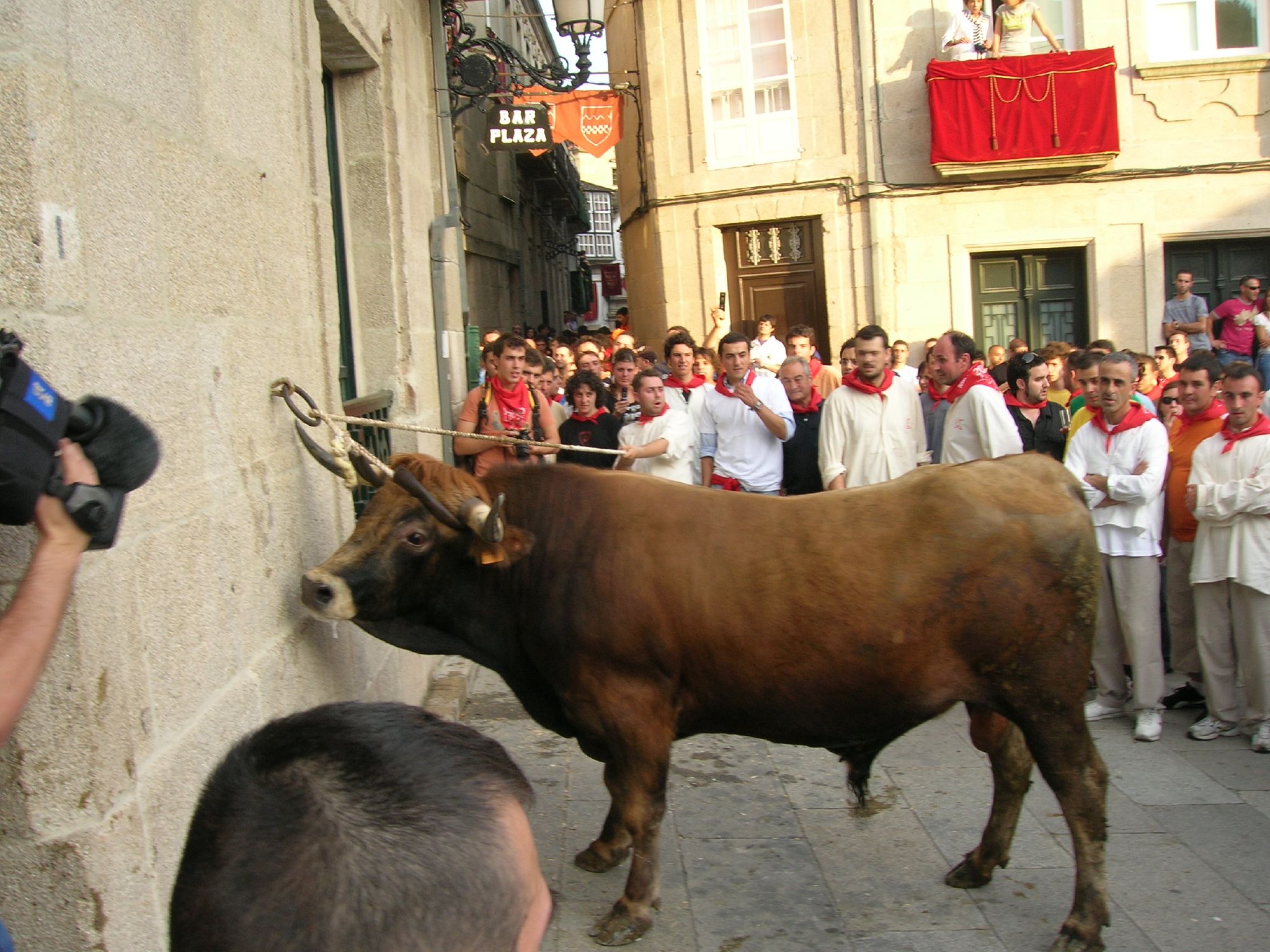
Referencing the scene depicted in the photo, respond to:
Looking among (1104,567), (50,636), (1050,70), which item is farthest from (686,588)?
(1050,70)

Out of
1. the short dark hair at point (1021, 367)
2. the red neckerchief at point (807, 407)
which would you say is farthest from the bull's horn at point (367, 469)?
the short dark hair at point (1021, 367)

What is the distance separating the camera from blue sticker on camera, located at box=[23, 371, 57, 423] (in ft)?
5.57

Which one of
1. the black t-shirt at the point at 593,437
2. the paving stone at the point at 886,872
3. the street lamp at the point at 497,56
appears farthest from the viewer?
the street lamp at the point at 497,56

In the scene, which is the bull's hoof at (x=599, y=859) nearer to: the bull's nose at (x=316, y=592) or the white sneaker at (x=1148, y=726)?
the bull's nose at (x=316, y=592)

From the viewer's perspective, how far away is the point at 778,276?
16312 millimetres

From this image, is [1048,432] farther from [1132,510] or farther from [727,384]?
→ [727,384]

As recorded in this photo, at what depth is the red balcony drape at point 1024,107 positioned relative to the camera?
14.6 m

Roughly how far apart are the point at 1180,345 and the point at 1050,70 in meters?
5.99

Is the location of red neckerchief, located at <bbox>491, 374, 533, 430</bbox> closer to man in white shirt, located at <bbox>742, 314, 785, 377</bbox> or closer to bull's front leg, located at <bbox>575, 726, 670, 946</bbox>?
bull's front leg, located at <bbox>575, 726, 670, 946</bbox>

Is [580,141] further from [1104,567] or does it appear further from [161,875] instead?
[161,875]

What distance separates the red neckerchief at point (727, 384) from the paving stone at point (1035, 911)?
342 cm

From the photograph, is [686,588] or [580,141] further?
[580,141]

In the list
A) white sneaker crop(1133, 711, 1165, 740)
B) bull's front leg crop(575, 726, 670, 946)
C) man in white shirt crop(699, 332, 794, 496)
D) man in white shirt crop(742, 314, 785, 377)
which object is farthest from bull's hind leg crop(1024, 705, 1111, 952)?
man in white shirt crop(742, 314, 785, 377)

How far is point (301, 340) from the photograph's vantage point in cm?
406
